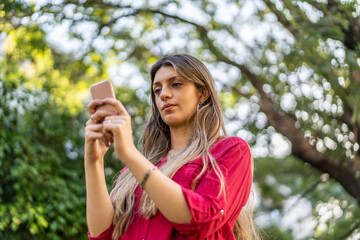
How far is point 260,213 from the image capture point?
7.95m

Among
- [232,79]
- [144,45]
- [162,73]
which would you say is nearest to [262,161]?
[232,79]

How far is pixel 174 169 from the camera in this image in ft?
6.02

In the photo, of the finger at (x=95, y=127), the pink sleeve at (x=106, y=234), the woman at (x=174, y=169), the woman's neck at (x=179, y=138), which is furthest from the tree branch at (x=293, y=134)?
the finger at (x=95, y=127)

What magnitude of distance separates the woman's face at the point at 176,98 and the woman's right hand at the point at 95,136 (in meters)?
0.34

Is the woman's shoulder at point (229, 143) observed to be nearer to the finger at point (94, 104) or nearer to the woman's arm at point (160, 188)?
the woman's arm at point (160, 188)

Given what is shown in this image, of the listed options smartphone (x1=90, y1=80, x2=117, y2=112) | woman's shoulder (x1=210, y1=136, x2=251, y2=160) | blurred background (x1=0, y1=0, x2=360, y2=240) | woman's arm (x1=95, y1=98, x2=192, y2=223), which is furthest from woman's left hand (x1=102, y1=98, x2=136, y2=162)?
blurred background (x1=0, y1=0, x2=360, y2=240)

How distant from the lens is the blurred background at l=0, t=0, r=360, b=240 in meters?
4.70

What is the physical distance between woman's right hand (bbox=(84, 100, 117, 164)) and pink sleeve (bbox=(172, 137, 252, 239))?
1.05ft

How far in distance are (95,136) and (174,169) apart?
340 millimetres

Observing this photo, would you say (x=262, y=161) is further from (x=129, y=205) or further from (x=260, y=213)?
(x=129, y=205)

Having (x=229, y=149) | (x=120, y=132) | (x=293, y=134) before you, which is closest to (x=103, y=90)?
(x=120, y=132)

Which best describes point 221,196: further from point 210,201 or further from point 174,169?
point 174,169

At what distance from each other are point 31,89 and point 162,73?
11.4ft

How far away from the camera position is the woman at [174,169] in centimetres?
156
